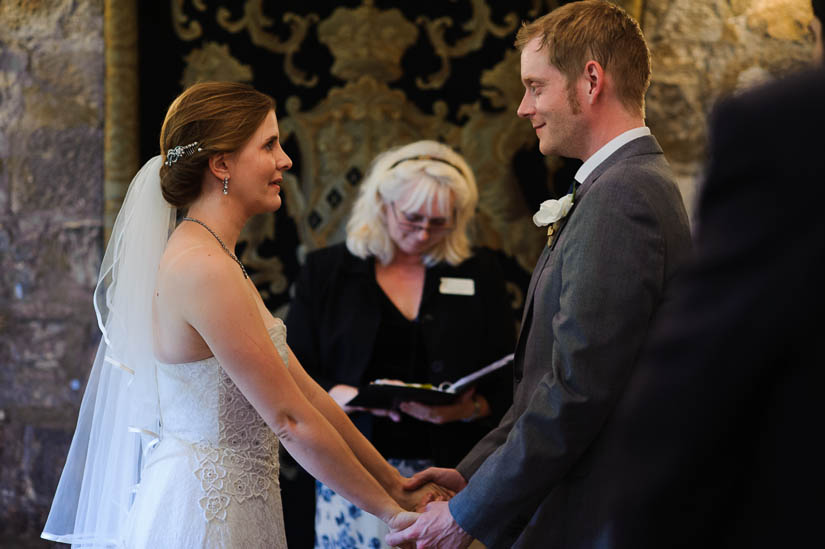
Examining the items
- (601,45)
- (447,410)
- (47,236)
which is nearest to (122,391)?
(447,410)

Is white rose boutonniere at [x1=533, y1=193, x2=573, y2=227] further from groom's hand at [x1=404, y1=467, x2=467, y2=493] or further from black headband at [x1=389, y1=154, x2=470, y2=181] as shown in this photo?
black headband at [x1=389, y1=154, x2=470, y2=181]

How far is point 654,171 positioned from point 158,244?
1345 mm

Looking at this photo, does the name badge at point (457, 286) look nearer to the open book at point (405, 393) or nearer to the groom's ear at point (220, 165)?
the open book at point (405, 393)

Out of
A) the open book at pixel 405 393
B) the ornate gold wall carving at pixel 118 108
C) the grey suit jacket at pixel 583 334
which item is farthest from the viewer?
the ornate gold wall carving at pixel 118 108

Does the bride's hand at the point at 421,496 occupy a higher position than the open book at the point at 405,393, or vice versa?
the open book at the point at 405,393

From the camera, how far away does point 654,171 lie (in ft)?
6.68

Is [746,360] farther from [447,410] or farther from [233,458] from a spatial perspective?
[447,410]

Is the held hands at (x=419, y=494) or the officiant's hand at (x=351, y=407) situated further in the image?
the officiant's hand at (x=351, y=407)

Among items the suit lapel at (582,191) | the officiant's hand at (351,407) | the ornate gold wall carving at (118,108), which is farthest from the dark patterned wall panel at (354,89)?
the suit lapel at (582,191)

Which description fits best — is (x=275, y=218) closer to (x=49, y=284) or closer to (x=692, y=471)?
(x=49, y=284)

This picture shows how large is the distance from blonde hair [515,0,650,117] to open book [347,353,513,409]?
1208mm

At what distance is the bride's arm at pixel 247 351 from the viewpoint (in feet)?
6.64

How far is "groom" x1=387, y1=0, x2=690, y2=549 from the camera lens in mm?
1928

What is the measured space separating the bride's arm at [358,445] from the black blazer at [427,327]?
58 cm
